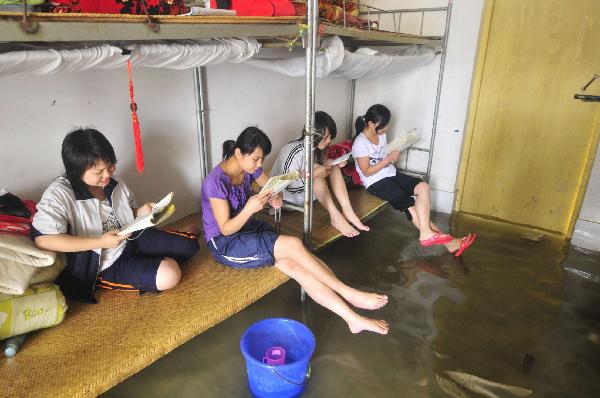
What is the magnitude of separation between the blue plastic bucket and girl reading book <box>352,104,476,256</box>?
1521mm

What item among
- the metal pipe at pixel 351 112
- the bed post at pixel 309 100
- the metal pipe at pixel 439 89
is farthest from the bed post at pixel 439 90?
the bed post at pixel 309 100

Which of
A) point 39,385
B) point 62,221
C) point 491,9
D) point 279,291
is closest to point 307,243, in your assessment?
point 279,291

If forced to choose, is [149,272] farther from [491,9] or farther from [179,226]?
[491,9]

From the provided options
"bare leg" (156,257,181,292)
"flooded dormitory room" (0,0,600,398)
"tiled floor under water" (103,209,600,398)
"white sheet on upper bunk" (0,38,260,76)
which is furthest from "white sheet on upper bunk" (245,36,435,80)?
"tiled floor under water" (103,209,600,398)

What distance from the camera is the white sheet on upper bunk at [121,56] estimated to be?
52.6 inches

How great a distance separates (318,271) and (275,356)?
0.46m

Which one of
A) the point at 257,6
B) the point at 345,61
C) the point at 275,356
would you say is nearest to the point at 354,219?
the point at 345,61

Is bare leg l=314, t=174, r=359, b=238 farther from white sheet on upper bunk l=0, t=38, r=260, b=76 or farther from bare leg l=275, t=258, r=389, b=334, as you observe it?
white sheet on upper bunk l=0, t=38, r=260, b=76

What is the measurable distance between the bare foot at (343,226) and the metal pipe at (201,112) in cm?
96

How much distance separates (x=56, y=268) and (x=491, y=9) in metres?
3.61

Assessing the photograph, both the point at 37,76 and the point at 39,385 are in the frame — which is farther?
the point at 37,76

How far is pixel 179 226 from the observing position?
2.65 m

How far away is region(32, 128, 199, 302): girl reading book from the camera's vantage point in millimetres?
1646

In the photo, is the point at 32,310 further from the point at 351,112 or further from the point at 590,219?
the point at 590,219
